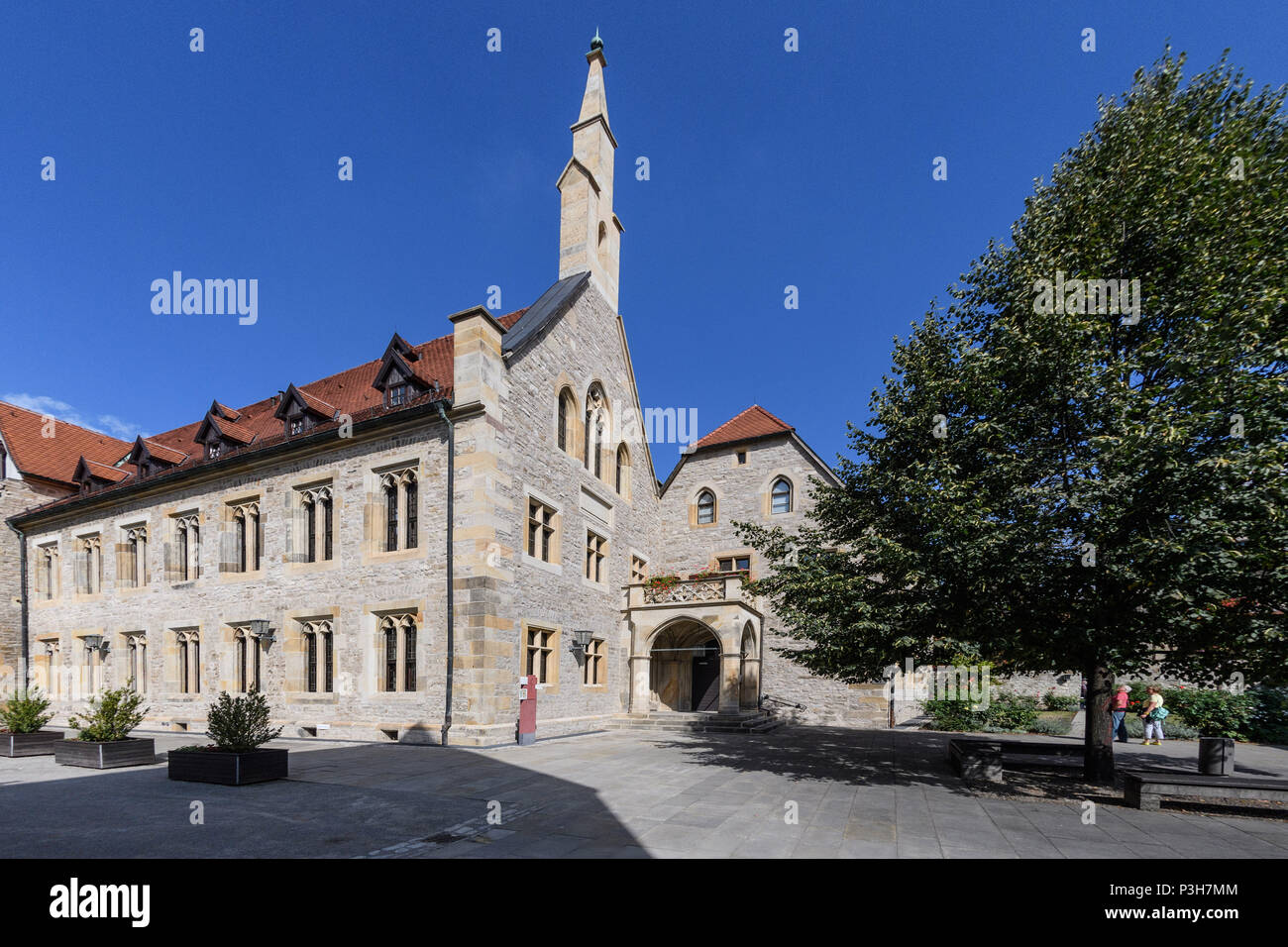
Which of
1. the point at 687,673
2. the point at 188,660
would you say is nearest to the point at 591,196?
the point at 687,673

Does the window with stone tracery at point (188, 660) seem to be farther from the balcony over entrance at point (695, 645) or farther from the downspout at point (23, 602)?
the balcony over entrance at point (695, 645)

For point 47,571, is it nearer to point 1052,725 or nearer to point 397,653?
point 397,653

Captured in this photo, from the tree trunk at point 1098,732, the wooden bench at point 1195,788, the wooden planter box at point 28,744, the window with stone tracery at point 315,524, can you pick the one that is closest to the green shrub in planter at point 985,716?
the tree trunk at point 1098,732

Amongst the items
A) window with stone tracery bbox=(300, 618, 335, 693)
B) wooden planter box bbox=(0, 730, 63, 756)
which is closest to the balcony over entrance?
window with stone tracery bbox=(300, 618, 335, 693)

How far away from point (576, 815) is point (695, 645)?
16583 millimetres

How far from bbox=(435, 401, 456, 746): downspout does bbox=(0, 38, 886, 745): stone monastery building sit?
54 mm

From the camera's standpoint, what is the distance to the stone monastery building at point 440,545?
14.8m

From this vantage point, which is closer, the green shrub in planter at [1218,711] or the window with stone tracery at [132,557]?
the green shrub in planter at [1218,711]

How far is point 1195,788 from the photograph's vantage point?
834cm

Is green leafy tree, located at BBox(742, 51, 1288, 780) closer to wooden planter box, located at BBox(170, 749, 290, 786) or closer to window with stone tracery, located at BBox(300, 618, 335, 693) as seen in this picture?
wooden planter box, located at BBox(170, 749, 290, 786)

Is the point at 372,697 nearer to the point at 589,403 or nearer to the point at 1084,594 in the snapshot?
the point at 589,403

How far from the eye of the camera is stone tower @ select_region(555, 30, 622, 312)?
21.2 m

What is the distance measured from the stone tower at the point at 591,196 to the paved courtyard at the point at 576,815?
52.7 feet
